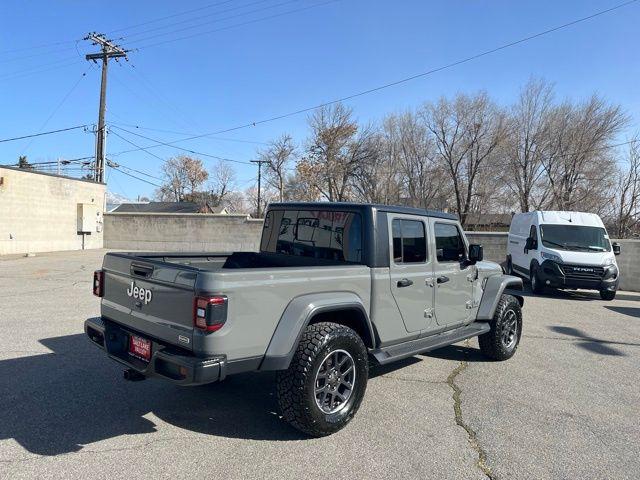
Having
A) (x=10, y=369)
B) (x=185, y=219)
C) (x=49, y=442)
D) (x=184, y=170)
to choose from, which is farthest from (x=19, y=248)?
(x=184, y=170)

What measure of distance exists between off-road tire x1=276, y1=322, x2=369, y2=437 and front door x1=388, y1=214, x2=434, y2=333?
0.88m

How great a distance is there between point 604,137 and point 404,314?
3537cm

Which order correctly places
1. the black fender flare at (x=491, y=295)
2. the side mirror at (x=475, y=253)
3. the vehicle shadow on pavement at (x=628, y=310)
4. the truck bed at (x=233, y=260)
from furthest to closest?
1. the vehicle shadow on pavement at (x=628, y=310)
2. the black fender flare at (x=491, y=295)
3. the side mirror at (x=475, y=253)
4. the truck bed at (x=233, y=260)

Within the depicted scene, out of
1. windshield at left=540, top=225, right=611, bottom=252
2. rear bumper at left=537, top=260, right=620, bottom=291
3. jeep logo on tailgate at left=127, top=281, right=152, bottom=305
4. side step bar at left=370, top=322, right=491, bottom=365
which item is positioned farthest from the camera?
windshield at left=540, top=225, right=611, bottom=252

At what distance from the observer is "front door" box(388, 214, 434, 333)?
442 centimetres

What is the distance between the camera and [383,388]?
4.84 m

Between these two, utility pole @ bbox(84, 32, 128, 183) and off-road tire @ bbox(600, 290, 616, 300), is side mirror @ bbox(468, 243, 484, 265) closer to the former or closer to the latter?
off-road tire @ bbox(600, 290, 616, 300)

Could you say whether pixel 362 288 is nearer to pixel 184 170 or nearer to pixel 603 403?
pixel 603 403

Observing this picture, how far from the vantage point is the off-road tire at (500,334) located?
5855mm

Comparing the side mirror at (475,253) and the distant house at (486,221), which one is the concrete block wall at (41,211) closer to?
the side mirror at (475,253)

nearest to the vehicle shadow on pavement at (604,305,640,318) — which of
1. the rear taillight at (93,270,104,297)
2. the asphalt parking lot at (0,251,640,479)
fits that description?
the asphalt parking lot at (0,251,640,479)

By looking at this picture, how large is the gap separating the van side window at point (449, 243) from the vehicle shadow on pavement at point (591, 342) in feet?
10.4

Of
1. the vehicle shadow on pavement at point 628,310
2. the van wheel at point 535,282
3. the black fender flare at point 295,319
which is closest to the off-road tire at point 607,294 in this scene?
the vehicle shadow on pavement at point 628,310

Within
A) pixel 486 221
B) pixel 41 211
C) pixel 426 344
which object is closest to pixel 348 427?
pixel 426 344
